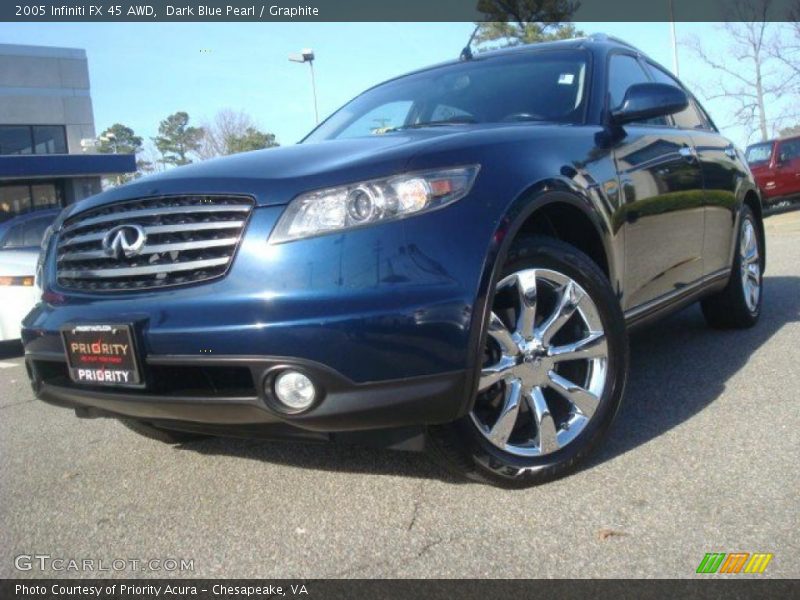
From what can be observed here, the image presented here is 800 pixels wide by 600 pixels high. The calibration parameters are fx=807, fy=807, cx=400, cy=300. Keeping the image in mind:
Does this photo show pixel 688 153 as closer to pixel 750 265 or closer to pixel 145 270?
pixel 750 265

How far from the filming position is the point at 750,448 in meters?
3.04

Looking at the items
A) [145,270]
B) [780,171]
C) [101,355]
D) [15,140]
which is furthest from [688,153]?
[15,140]

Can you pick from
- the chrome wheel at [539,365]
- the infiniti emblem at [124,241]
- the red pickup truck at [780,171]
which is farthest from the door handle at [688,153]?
the red pickup truck at [780,171]

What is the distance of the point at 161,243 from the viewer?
8.70ft

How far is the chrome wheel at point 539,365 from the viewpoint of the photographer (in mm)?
2729

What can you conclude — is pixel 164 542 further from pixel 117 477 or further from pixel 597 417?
pixel 597 417

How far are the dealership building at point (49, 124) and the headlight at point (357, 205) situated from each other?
2420 centimetres

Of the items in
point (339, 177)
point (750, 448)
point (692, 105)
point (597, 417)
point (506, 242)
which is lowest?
point (750, 448)

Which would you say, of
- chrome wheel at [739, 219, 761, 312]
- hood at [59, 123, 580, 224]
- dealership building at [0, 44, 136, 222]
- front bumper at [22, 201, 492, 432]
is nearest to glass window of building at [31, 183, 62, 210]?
dealership building at [0, 44, 136, 222]

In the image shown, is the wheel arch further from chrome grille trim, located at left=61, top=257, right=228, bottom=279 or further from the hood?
chrome grille trim, located at left=61, top=257, right=228, bottom=279

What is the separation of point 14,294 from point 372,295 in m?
5.53

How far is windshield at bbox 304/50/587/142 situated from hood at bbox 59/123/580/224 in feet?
1.75
